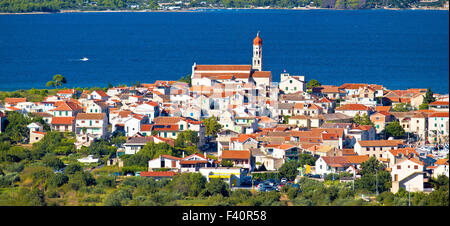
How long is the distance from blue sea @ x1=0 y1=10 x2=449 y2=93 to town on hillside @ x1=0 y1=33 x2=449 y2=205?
18.3ft

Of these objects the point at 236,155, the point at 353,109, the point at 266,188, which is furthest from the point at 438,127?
the point at 266,188

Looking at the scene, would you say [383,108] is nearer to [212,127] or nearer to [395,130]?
[395,130]

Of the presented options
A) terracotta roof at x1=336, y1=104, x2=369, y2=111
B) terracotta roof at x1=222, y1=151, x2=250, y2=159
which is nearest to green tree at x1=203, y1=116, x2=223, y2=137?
terracotta roof at x1=222, y1=151, x2=250, y2=159

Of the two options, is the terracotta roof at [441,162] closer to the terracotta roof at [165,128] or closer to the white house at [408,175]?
the white house at [408,175]

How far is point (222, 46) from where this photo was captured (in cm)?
7019

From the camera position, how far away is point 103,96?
28.0m

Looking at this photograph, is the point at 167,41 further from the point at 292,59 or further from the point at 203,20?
the point at 203,20

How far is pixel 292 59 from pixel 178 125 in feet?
111

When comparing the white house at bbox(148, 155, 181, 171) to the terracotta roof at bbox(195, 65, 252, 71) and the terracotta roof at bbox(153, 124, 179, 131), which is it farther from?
the terracotta roof at bbox(195, 65, 252, 71)

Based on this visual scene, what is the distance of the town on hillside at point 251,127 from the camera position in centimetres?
1988

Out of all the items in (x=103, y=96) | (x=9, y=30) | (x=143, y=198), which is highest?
(x=9, y=30)

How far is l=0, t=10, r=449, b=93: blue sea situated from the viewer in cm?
4678
